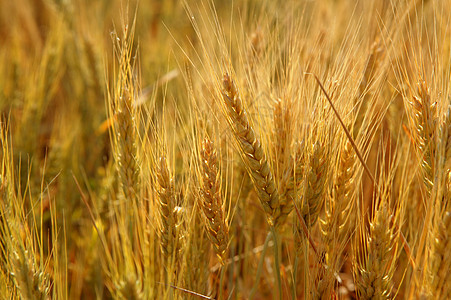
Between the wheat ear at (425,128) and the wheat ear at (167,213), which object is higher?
the wheat ear at (425,128)

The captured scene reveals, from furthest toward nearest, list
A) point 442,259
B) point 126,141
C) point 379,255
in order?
point 126,141 → point 379,255 → point 442,259

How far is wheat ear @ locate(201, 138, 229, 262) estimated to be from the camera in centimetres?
111

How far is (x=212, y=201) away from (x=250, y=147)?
0.16 meters

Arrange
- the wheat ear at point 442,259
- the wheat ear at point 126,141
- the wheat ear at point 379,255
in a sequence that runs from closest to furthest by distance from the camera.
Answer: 1. the wheat ear at point 442,259
2. the wheat ear at point 379,255
3. the wheat ear at point 126,141

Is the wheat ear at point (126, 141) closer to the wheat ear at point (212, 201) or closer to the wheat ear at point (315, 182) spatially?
the wheat ear at point (212, 201)

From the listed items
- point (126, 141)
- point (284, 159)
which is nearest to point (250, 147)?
point (284, 159)

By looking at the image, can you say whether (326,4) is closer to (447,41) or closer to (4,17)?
(447,41)

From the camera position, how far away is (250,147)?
3.59 feet

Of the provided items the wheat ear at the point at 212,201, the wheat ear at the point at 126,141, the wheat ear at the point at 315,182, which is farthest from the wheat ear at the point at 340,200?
the wheat ear at the point at 126,141

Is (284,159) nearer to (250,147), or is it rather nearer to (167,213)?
(250,147)

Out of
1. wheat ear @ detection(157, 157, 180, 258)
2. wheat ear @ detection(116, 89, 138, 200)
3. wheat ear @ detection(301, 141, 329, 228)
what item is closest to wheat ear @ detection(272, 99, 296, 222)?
wheat ear @ detection(301, 141, 329, 228)

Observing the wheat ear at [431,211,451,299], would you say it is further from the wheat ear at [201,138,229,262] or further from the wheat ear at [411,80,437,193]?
the wheat ear at [201,138,229,262]

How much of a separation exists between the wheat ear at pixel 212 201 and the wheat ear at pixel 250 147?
81 mm

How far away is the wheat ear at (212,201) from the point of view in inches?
43.6
